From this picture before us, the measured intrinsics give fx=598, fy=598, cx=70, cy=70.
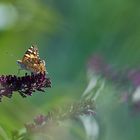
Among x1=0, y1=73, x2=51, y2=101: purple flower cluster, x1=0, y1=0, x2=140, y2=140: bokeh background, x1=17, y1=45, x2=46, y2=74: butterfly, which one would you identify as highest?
x1=0, y1=0, x2=140, y2=140: bokeh background

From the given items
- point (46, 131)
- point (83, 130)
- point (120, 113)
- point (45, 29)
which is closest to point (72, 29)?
point (45, 29)

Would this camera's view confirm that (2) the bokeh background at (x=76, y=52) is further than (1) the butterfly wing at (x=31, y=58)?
Yes

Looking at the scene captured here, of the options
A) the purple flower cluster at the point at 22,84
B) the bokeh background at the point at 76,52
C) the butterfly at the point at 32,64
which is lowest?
the purple flower cluster at the point at 22,84

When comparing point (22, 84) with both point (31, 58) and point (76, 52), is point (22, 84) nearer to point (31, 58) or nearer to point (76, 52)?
point (31, 58)

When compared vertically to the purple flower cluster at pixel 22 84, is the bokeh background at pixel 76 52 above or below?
above

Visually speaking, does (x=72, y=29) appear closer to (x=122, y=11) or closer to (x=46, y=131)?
(x=122, y=11)

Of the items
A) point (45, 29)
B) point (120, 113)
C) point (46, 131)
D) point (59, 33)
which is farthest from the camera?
point (59, 33)
